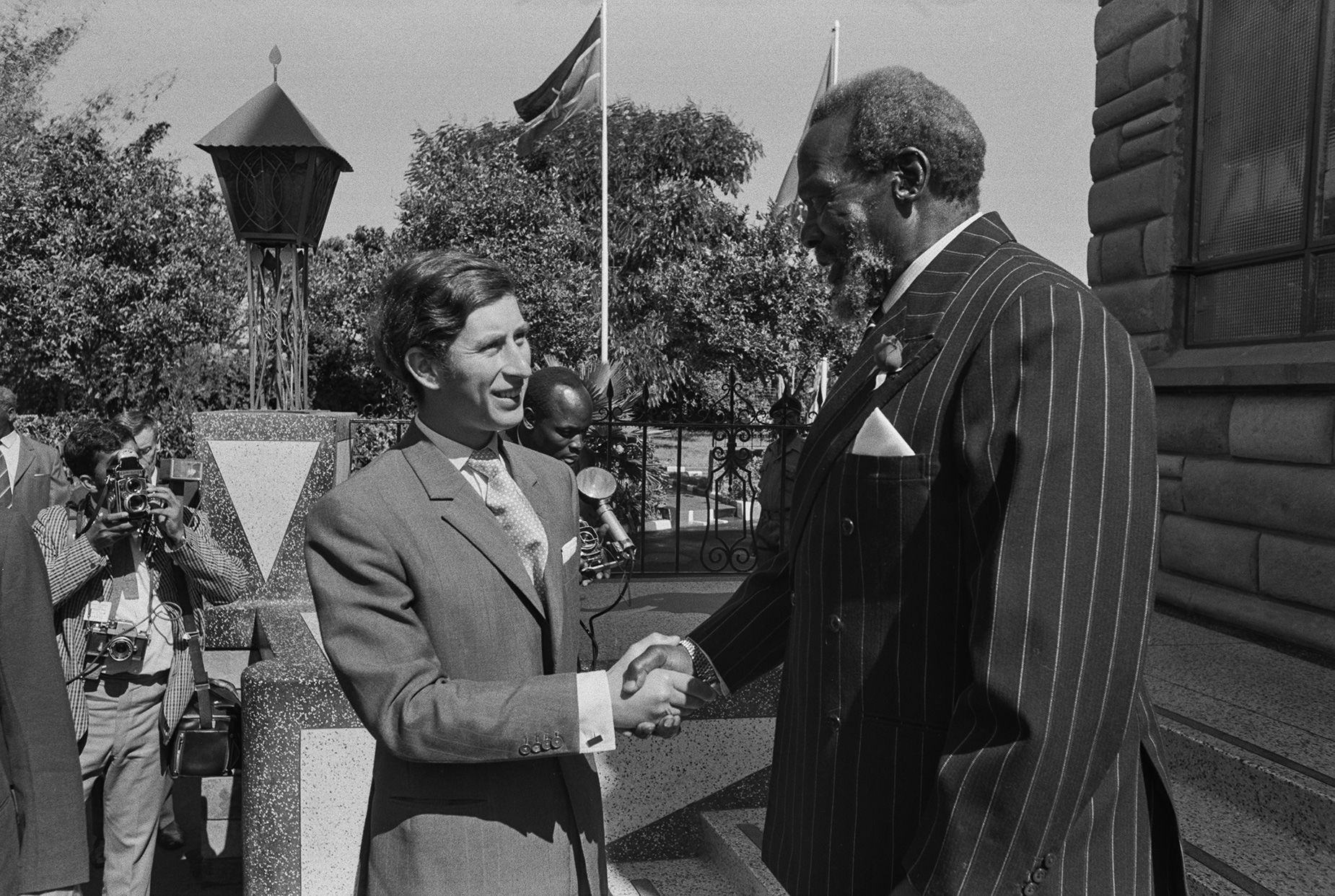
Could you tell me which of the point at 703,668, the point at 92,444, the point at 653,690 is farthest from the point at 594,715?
the point at 92,444

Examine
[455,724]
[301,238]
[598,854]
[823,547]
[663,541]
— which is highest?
[301,238]

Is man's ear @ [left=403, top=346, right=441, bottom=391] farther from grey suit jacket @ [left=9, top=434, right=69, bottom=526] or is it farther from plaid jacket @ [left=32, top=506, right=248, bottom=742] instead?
grey suit jacket @ [left=9, top=434, right=69, bottom=526]

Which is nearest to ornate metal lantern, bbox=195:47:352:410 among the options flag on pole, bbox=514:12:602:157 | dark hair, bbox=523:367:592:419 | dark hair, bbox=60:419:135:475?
dark hair, bbox=60:419:135:475

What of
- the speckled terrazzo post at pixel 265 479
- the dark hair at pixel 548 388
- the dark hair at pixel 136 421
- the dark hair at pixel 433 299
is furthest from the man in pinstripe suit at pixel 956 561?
the dark hair at pixel 136 421

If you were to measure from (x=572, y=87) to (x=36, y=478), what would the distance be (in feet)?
43.8

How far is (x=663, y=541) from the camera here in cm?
1966

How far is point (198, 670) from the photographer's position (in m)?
4.57

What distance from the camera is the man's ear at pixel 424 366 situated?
2135 mm

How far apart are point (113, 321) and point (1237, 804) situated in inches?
803

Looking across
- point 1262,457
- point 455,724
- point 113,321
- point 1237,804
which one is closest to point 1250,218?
point 1262,457

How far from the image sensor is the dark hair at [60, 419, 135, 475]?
16.4ft

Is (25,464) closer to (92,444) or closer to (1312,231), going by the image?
(92,444)

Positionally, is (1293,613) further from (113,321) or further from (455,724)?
(113,321)

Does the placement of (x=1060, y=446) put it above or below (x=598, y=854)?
above
